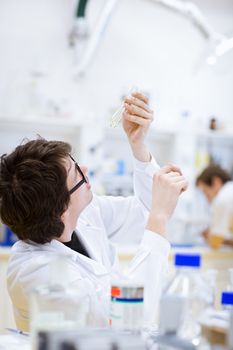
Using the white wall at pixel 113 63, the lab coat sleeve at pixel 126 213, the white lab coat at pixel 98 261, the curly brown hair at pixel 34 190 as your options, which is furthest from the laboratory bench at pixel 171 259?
the curly brown hair at pixel 34 190

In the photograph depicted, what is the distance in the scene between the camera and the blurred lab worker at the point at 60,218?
164cm

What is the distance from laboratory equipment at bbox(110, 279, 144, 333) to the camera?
1221 millimetres

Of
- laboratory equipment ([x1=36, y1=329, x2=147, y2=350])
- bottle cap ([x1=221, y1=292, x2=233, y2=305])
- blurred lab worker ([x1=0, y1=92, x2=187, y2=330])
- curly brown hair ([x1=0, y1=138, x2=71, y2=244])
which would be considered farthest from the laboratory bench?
laboratory equipment ([x1=36, y1=329, x2=147, y2=350])

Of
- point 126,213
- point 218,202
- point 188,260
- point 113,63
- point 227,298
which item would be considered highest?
point 113,63

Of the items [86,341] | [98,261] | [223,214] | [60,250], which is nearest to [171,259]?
[223,214]

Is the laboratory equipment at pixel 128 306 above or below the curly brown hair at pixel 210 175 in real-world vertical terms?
below

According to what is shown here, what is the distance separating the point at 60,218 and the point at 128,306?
651mm

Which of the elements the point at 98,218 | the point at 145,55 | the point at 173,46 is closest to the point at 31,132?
A: the point at 145,55

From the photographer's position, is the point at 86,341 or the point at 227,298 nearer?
the point at 86,341

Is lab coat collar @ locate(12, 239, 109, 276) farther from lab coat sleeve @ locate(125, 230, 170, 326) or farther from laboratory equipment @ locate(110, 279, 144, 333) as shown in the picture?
laboratory equipment @ locate(110, 279, 144, 333)

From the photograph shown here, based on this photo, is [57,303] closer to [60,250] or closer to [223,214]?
[60,250]

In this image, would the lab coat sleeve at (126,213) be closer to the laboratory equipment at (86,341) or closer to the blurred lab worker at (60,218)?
the blurred lab worker at (60,218)

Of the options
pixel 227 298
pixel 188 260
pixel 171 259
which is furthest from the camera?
pixel 171 259

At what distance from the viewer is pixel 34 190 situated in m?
1.70
